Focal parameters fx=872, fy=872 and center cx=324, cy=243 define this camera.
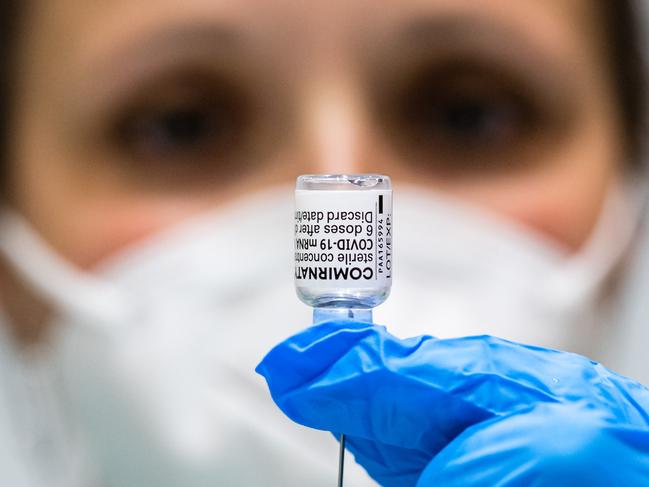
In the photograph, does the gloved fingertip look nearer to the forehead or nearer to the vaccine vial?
the vaccine vial

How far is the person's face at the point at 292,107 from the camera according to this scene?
5.07 ft

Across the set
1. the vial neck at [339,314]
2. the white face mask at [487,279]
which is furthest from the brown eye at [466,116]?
the vial neck at [339,314]

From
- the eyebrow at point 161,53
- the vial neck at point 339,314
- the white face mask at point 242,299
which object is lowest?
the white face mask at point 242,299

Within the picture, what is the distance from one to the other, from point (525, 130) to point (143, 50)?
2.33ft

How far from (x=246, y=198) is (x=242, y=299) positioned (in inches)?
7.2

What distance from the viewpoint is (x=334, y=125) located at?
5.04 feet

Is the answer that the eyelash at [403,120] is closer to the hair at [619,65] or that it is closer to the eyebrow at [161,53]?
the eyebrow at [161,53]

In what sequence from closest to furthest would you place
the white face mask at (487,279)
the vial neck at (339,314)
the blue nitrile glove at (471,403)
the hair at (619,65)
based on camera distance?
the blue nitrile glove at (471,403) → the vial neck at (339,314) → the white face mask at (487,279) → the hair at (619,65)

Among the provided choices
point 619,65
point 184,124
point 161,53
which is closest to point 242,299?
point 184,124

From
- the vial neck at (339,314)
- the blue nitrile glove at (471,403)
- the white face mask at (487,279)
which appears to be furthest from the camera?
the white face mask at (487,279)

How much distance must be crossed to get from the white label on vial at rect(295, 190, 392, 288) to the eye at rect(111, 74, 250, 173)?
2.35 feet

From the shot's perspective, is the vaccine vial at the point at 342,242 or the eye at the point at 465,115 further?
the eye at the point at 465,115

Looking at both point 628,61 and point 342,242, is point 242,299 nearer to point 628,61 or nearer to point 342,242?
point 342,242

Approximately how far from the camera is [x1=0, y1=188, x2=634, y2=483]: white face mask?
148cm
